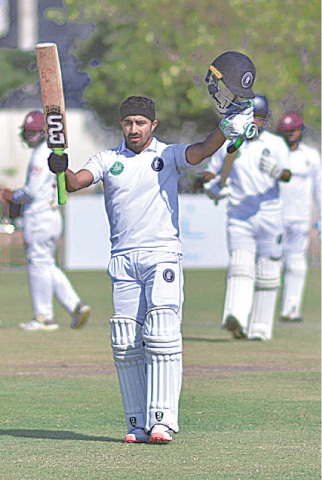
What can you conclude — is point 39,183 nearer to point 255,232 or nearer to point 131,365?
point 255,232

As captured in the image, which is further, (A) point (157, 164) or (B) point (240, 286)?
(B) point (240, 286)

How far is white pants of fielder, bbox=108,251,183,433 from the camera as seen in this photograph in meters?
7.20

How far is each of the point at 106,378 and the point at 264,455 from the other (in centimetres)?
340

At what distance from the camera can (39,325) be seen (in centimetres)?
1395

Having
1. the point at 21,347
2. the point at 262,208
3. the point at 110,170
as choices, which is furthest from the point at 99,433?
the point at 262,208

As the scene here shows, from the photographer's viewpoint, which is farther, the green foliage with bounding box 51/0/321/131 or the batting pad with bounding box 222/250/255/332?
the green foliage with bounding box 51/0/321/131

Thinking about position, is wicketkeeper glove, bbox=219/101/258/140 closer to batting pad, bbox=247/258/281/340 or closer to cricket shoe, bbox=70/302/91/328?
batting pad, bbox=247/258/281/340

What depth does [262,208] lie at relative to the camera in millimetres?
12867

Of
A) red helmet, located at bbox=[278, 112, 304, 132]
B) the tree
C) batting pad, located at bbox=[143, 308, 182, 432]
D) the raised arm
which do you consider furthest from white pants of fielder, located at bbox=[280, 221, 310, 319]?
the tree

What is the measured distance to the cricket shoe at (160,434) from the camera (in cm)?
713

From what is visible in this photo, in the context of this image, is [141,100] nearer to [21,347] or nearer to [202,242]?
[21,347]

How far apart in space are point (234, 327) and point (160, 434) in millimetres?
5599

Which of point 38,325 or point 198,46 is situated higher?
point 198,46

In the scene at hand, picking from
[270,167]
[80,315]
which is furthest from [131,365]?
[80,315]
